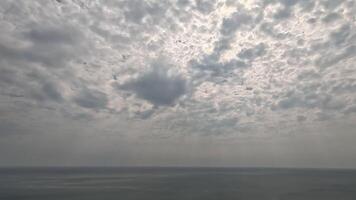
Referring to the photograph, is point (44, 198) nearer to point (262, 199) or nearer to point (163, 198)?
point (163, 198)

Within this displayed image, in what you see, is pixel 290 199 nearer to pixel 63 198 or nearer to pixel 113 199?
pixel 113 199

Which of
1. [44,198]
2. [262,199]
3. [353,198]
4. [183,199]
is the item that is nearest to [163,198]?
[183,199]

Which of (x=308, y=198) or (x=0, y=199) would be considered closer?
(x=0, y=199)

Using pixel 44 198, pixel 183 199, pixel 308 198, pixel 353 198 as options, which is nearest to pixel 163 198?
pixel 183 199

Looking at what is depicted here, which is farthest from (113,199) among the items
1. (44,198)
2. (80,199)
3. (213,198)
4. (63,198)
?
(213,198)

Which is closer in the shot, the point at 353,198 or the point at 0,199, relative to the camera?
the point at 0,199

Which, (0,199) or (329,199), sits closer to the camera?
(0,199)

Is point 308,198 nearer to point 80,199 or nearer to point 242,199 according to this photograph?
point 242,199
